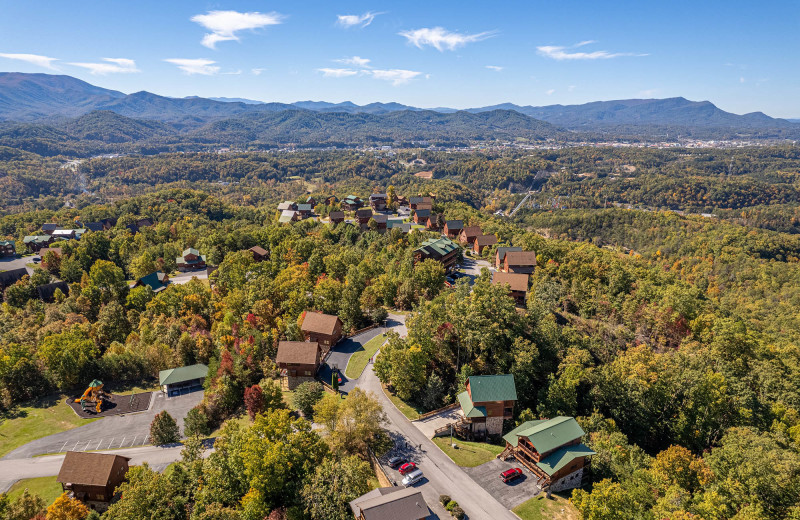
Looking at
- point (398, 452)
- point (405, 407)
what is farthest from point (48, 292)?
point (398, 452)

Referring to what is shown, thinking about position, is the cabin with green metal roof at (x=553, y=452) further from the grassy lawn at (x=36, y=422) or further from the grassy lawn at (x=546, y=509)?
the grassy lawn at (x=36, y=422)

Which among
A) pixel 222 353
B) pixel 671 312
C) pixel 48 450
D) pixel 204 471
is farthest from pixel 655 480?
pixel 48 450

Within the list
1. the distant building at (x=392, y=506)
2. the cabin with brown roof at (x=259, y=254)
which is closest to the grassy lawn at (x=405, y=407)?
the distant building at (x=392, y=506)

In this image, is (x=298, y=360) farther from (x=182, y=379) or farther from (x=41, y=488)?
(x=41, y=488)

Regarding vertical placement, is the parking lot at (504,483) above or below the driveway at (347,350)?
below

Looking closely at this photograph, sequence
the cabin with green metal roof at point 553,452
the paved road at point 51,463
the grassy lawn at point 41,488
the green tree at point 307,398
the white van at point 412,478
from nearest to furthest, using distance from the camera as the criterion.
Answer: the white van at point 412,478 → the cabin with green metal roof at point 553,452 → the grassy lawn at point 41,488 → the paved road at point 51,463 → the green tree at point 307,398
